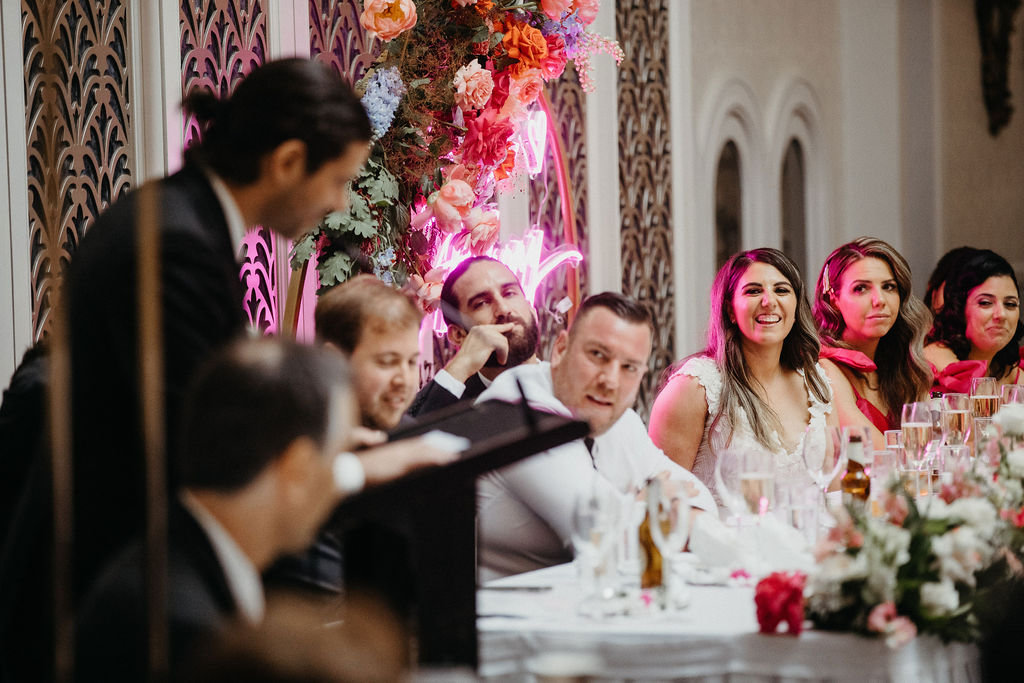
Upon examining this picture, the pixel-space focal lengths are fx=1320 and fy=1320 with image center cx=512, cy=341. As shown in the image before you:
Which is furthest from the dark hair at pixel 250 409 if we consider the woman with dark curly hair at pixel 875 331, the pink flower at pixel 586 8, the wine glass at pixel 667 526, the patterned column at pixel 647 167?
the patterned column at pixel 647 167

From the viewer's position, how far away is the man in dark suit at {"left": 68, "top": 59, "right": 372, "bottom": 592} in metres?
1.62

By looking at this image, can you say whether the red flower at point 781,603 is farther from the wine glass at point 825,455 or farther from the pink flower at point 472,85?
the pink flower at point 472,85

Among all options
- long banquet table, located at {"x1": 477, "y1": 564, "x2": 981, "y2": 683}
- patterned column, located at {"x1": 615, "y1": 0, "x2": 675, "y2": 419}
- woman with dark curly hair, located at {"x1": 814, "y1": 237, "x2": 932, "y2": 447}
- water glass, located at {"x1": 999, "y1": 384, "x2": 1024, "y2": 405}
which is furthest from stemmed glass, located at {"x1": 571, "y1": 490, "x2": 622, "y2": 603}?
patterned column, located at {"x1": 615, "y1": 0, "x2": 675, "y2": 419}

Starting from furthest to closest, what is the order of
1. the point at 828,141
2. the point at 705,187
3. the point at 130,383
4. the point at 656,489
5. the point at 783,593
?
the point at 828,141
the point at 705,187
the point at 656,489
the point at 783,593
the point at 130,383

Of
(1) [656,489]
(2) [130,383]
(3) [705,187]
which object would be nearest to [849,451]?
(1) [656,489]

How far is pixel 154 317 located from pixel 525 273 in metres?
3.43

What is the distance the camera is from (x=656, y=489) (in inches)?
81.1

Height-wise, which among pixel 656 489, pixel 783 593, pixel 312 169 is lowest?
pixel 783 593

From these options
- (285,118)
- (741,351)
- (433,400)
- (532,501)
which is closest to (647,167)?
(741,351)

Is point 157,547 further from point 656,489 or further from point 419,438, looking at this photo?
point 656,489

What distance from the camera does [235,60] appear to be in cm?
387

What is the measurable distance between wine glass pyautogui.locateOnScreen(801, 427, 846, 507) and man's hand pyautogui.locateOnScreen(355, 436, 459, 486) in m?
1.28

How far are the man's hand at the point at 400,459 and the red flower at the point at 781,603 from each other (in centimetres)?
63

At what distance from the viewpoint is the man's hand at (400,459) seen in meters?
1.54
